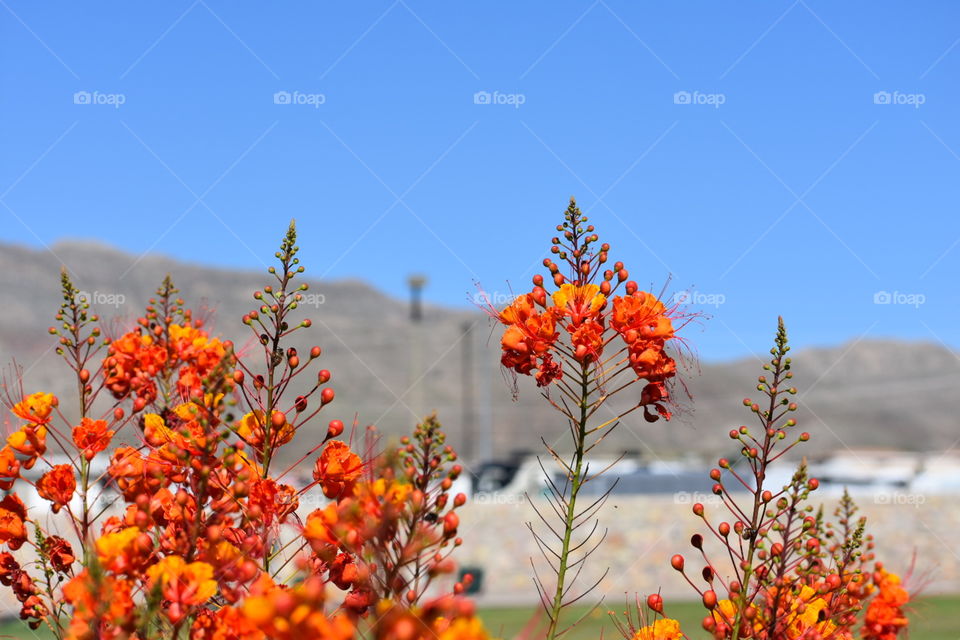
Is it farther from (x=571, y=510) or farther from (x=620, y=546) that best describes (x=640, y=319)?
(x=620, y=546)

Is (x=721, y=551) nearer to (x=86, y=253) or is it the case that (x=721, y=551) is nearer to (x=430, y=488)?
(x=430, y=488)

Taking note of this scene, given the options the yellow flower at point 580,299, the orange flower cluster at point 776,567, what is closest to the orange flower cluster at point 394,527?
the orange flower cluster at point 776,567

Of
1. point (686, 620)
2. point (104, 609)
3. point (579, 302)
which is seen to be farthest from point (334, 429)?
point (686, 620)

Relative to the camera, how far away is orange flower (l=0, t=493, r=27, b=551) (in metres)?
2.78

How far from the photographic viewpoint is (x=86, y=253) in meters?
115

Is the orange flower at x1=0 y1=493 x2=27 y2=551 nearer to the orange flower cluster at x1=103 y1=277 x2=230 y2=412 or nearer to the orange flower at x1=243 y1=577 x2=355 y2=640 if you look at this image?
the orange flower cluster at x1=103 y1=277 x2=230 y2=412

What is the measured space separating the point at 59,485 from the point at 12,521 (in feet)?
0.66

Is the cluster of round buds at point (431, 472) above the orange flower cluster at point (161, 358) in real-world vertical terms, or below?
below

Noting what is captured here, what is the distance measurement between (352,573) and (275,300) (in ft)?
2.56

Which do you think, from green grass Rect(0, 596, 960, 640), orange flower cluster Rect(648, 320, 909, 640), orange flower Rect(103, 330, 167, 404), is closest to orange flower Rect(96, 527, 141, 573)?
orange flower cluster Rect(648, 320, 909, 640)

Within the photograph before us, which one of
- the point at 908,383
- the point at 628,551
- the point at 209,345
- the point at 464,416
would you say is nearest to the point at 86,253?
the point at 464,416

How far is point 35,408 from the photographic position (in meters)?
2.95

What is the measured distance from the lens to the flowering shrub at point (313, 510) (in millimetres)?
1794

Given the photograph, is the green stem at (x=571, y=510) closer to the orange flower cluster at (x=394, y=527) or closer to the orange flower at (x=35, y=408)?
the orange flower cluster at (x=394, y=527)
